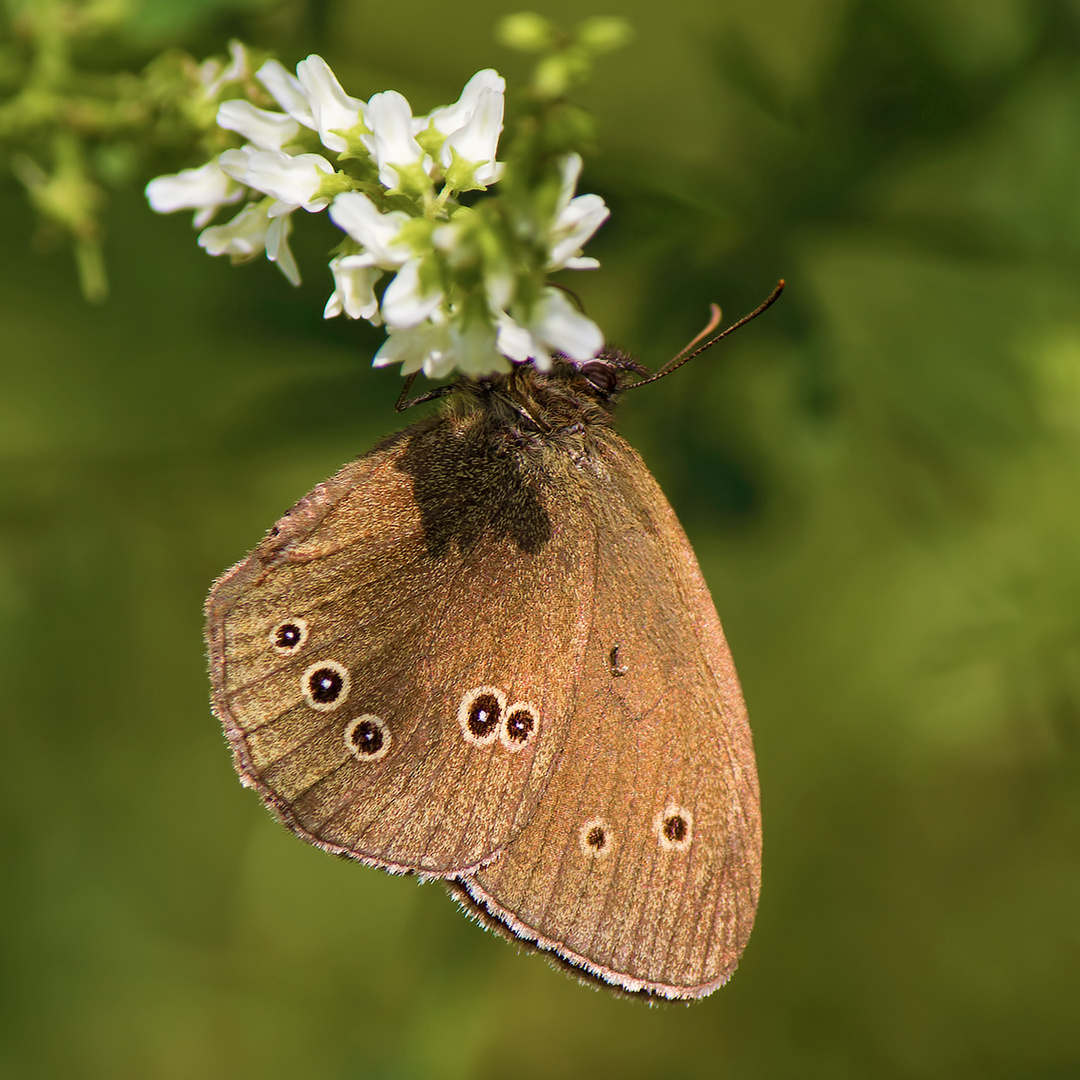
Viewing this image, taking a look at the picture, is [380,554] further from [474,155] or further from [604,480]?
[474,155]

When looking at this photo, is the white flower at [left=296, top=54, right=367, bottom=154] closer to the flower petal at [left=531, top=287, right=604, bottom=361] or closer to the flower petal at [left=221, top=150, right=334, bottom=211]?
the flower petal at [left=221, top=150, right=334, bottom=211]

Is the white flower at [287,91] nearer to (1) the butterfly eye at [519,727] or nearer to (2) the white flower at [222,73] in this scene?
(2) the white flower at [222,73]

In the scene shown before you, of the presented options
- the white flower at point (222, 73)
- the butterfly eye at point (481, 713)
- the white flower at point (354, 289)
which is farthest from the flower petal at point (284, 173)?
the butterfly eye at point (481, 713)

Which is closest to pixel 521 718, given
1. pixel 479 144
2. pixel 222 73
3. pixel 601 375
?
pixel 601 375

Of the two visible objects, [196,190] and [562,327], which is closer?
[562,327]

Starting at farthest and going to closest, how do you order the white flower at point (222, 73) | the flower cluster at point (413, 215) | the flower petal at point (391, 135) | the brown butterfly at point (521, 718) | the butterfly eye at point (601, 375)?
the butterfly eye at point (601, 375), the brown butterfly at point (521, 718), the white flower at point (222, 73), the flower petal at point (391, 135), the flower cluster at point (413, 215)

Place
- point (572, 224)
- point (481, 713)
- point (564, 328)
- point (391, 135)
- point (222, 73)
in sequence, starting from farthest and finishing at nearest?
1. point (481, 713)
2. point (222, 73)
3. point (391, 135)
4. point (572, 224)
5. point (564, 328)

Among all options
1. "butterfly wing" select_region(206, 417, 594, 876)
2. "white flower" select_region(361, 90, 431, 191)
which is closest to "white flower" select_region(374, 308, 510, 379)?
"white flower" select_region(361, 90, 431, 191)

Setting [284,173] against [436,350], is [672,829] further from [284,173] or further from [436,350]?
[284,173]
